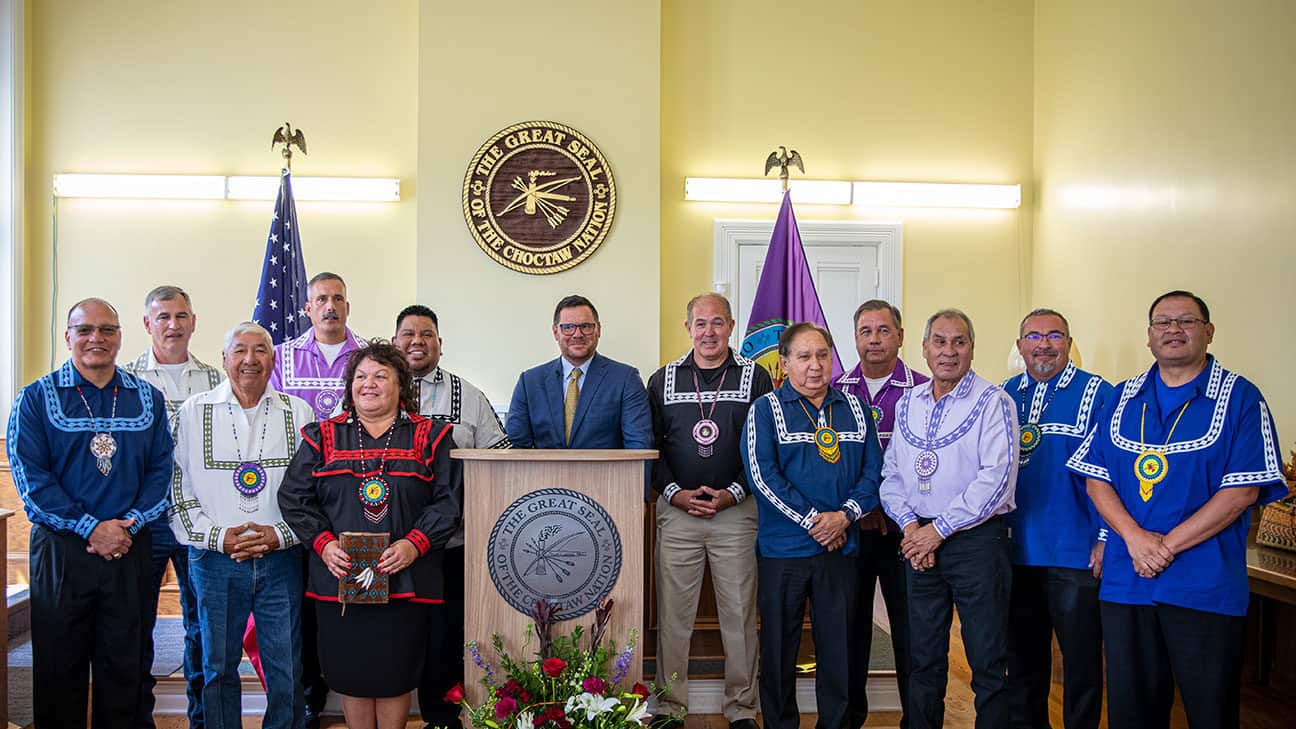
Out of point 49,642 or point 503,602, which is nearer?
point 503,602

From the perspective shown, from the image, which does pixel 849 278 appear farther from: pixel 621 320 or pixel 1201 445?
pixel 1201 445

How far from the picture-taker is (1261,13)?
13.6 ft

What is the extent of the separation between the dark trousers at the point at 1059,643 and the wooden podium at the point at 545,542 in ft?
4.64

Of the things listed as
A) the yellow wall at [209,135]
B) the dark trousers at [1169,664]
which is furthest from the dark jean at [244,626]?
the yellow wall at [209,135]

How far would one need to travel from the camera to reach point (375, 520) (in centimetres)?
271

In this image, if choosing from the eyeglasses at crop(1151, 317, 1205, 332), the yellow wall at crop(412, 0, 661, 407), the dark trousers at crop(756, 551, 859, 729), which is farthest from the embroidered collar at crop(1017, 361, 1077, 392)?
the yellow wall at crop(412, 0, 661, 407)

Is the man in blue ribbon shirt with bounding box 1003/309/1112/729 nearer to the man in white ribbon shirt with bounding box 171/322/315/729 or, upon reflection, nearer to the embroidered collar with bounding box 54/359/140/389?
the man in white ribbon shirt with bounding box 171/322/315/729

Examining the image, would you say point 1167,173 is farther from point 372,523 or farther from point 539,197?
point 372,523

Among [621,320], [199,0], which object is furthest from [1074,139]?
[199,0]

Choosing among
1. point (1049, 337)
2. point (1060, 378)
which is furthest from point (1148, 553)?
point (1049, 337)

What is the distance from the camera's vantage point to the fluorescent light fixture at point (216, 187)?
5.66 meters

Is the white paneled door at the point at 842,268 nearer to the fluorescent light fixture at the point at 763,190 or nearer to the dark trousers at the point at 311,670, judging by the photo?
the fluorescent light fixture at the point at 763,190

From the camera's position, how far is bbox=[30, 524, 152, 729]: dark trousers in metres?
2.88

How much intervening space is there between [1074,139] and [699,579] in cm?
385
